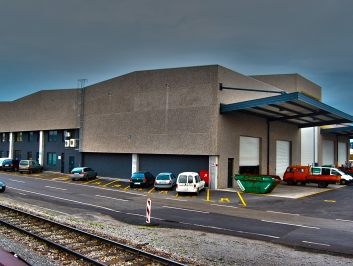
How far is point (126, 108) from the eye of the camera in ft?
128

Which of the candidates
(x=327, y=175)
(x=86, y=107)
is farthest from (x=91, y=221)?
(x=86, y=107)

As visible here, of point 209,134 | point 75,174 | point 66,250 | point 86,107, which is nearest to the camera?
point 66,250

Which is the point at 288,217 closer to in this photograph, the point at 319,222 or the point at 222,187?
the point at 319,222

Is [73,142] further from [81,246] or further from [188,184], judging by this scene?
[81,246]

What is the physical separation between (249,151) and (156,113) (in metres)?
10.5

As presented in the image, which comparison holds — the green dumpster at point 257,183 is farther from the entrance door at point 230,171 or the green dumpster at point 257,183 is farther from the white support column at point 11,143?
the white support column at point 11,143

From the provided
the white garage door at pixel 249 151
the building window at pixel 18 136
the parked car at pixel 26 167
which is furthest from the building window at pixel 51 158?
the white garage door at pixel 249 151

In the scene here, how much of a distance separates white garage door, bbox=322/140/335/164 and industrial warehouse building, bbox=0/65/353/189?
Result: 19.3ft

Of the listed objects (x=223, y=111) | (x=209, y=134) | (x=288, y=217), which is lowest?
(x=288, y=217)

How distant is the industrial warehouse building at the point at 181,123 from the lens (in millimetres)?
32156

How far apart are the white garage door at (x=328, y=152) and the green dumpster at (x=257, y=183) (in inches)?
1387

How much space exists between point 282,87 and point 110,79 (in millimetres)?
23808

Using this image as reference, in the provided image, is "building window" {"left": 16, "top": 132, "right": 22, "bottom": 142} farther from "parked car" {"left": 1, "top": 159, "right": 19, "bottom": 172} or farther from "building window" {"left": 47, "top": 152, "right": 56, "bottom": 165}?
"building window" {"left": 47, "top": 152, "right": 56, "bottom": 165}

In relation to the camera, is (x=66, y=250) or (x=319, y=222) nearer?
(x=66, y=250)
